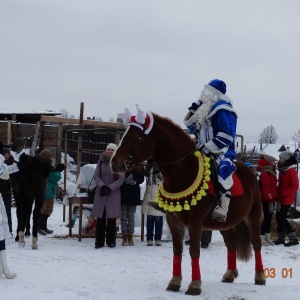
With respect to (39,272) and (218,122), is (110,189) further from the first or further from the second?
(218,122)

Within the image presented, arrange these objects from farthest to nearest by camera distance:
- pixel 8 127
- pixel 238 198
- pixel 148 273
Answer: pixel 8 127
pixel 148 273
pixel 238 198

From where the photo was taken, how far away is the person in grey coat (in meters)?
9.94

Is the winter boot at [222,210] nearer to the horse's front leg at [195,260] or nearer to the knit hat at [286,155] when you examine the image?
the horse's front leg at [195,260]

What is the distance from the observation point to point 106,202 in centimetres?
997

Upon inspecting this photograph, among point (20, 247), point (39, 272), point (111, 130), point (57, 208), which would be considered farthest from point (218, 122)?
point (57, 208)

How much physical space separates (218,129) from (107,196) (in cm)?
417

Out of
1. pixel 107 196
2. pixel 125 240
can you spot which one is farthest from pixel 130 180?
pixel 125 240

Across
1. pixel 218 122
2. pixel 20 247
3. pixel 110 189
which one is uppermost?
pixel 218 122

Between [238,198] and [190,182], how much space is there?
833mm

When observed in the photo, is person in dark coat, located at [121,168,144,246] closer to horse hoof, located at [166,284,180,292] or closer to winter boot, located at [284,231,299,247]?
winter boot, located at [284,231,299,247]

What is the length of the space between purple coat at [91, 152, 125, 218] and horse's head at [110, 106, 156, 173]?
4067mm

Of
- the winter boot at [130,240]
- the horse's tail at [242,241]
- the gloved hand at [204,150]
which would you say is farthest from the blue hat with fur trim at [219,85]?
the winter boot at [130,240]

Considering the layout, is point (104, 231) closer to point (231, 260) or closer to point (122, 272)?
point (122, 272)

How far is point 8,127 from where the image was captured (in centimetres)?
1922
